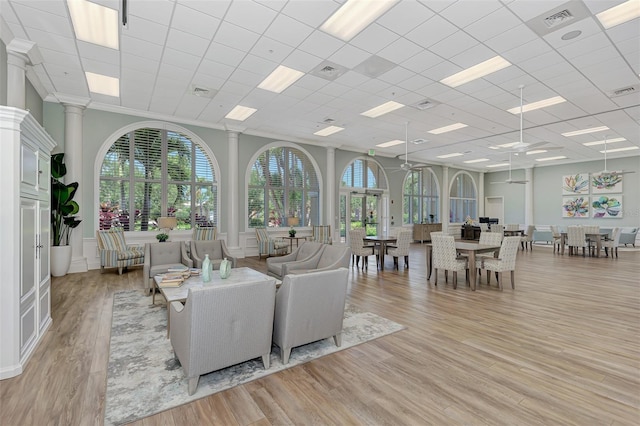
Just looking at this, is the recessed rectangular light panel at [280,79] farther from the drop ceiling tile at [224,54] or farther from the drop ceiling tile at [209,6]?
the drop ceiling tile at [209,6]

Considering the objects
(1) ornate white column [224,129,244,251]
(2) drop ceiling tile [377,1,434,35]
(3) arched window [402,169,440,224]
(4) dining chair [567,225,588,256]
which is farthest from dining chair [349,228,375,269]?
(4) dining chair [567,225,588,256]

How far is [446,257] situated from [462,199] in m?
11.6

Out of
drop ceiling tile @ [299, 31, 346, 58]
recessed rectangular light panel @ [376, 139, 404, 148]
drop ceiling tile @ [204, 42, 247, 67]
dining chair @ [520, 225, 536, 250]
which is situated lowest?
A: dining chair @ [520, 225, 536, 250]

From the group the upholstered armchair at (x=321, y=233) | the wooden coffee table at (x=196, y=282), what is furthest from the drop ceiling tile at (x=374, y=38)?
the upholstered armchair at (x=321, y=233)

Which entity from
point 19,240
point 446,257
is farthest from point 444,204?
point 19,240

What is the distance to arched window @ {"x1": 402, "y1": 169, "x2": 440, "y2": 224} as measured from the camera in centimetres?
1355

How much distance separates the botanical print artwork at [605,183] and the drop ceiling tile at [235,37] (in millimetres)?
14755

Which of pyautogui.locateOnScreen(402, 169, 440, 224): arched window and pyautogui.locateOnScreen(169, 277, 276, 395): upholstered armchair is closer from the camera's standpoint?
pyautogui.locateOnScreen(169, 277, 276, 395): upholstered armchair

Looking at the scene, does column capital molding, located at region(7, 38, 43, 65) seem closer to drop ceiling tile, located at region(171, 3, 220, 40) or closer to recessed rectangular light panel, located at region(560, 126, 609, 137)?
drop ceiling tile, located at region(171, 3, 220, 40)

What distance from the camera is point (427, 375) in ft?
8.38

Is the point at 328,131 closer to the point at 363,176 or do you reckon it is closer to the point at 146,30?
the point at 363,176

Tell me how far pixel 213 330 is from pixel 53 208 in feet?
19.5

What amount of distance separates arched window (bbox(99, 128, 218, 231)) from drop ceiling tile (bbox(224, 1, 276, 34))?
4.95 m

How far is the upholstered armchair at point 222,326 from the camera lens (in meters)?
2.24
